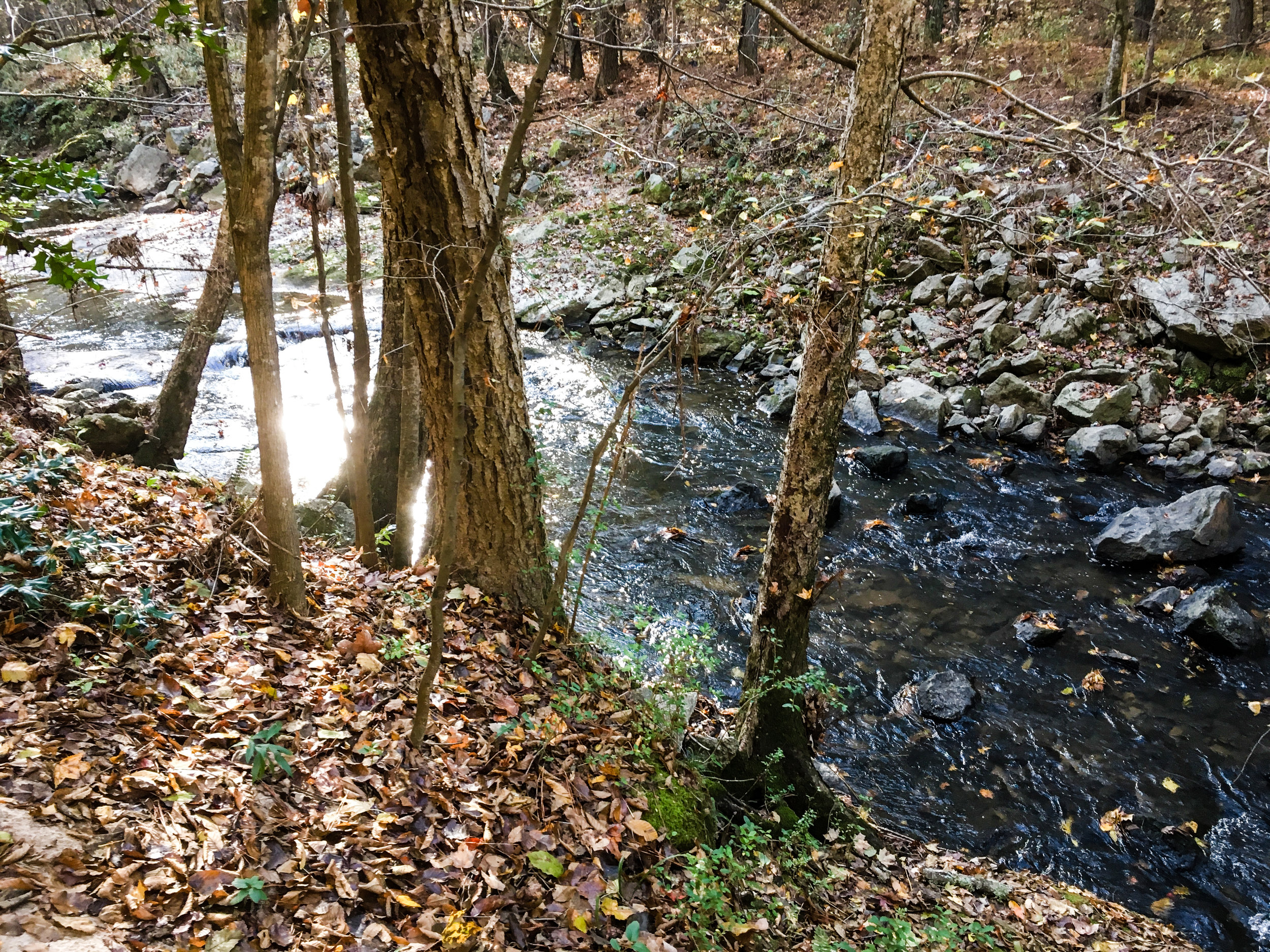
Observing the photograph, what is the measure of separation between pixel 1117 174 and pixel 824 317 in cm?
158

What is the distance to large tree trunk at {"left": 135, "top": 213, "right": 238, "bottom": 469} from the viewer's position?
7.43 meters

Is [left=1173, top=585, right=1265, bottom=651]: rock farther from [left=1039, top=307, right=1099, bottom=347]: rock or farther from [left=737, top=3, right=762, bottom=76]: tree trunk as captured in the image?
[left=737, top=3, right=762, bottom=76]: tree trunk

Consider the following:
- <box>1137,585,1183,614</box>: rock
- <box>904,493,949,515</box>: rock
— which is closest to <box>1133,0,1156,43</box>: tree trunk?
<box>904,493,949,515</box>: rock

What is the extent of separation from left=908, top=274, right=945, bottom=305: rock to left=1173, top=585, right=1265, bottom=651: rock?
7.89 m

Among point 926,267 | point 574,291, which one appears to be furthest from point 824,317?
point 574,291

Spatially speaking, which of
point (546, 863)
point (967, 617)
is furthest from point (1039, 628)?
A: point (546, 863)

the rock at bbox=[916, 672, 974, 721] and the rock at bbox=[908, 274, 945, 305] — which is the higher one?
the rock at bbox=[908, 274, 945, 305]

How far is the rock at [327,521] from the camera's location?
6.11 metres

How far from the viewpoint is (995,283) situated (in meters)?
13.2

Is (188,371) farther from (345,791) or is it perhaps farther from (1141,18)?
(1141,18)

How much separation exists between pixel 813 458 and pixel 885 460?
21.4 ft

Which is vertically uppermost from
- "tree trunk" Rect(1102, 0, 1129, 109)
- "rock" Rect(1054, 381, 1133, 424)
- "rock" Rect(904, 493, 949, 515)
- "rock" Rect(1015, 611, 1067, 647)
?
"tree trunk" Rect(1102, 0, 1129, 109)

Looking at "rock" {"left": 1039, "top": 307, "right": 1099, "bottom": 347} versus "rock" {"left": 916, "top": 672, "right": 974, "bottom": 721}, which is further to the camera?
"rock" {"left": 1039, "top": 307, "right": 1099, "bottom": 347}

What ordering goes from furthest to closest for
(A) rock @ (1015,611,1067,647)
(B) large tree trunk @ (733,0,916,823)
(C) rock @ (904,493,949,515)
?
(C) rock @ (904,493,949,515), (A) rock @ (1015,611,1067,647), (B) large tree trunk @ (733,0,916,823)
